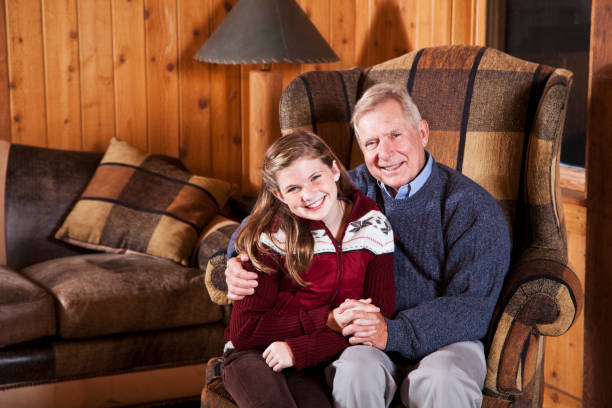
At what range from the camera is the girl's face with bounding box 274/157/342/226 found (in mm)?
1540

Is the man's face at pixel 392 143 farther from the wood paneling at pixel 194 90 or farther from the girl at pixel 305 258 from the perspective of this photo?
the wood paneling at pixel 194 90

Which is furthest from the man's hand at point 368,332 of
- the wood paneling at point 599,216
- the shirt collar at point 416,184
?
the wood paneling at point 599,216

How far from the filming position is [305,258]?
60.9 inches

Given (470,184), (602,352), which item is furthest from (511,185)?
(602,352)

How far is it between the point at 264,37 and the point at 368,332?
1.51 m

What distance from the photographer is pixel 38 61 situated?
285 centimetres

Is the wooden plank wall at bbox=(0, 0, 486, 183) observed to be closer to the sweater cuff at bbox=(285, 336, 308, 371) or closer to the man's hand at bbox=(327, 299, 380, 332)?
the man's hand at bbox=(327, 299, 380, 332)

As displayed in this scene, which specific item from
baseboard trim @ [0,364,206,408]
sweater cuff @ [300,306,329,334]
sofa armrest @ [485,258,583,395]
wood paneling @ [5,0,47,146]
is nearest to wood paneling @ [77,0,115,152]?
wood paneling @ [5,0,47,146]

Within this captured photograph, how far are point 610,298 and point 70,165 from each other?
1.99m

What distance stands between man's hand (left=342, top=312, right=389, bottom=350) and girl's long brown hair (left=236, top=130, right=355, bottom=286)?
0.54ft

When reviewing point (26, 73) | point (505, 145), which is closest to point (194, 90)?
point (26, 73)

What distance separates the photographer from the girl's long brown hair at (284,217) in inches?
60.9

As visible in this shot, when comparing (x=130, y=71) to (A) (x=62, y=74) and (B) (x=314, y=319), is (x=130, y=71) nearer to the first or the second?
(A) (x=62, y=74)

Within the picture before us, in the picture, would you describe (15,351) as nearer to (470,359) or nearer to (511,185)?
(470,359)
